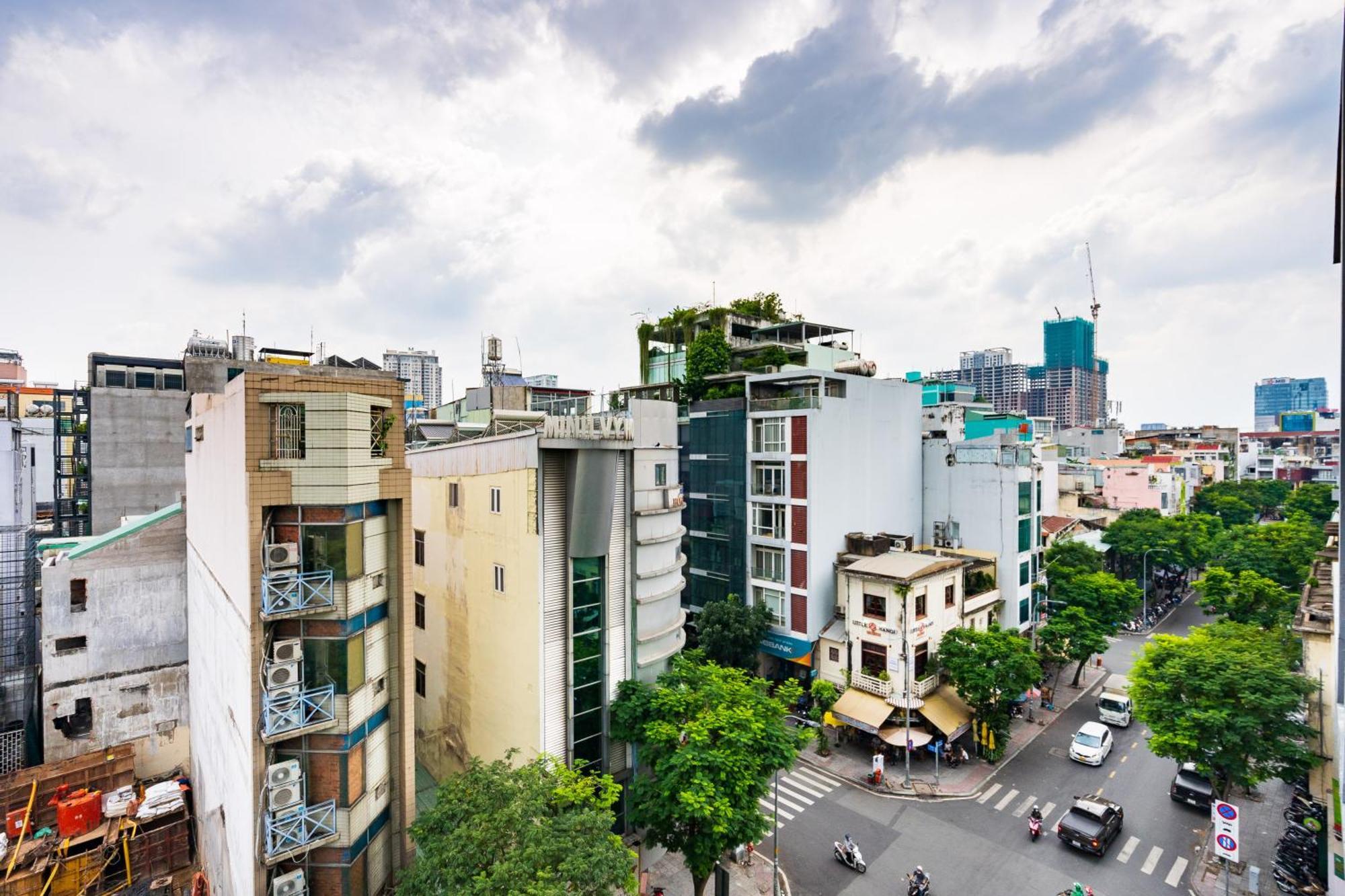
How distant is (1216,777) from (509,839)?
24318 millimetres

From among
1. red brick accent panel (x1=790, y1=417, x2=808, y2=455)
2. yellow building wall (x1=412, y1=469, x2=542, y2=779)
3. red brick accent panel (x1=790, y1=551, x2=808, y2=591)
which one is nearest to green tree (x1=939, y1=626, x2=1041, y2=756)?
red brick accent panel (x1=790, y1=551, x2=808, y2=591)

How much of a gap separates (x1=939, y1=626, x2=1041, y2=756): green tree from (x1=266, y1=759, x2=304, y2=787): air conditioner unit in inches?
1031

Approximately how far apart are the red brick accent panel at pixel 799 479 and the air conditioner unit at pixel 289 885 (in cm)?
2705

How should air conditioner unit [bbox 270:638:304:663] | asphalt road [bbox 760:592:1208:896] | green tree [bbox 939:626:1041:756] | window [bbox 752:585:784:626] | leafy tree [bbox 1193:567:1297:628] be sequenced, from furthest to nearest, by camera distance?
window [bbox 752:585:784:626]
leafy tree [bbox 1193:567:1297:628]
green tree [bbox 939:626:1041:756]
asphalt road [bbox 760:592:1208:896]
air conditioner unit [bbox 270:638:304:663]

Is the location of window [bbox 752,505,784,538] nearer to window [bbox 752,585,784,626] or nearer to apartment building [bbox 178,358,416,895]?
window [bbox 752,585,784,626]

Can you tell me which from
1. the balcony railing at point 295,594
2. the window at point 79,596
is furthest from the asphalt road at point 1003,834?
the window at point 79,596

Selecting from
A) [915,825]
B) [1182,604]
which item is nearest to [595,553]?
[915,825]

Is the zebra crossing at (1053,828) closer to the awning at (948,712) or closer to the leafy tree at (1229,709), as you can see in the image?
the awning at (948,712)

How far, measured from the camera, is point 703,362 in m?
44.2

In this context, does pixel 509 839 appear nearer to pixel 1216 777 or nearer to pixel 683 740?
pixel 683 740

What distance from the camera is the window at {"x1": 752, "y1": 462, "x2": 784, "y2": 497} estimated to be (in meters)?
36.1

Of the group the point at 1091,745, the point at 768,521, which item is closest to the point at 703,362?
the point at 768,521

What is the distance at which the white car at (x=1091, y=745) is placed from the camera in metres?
28.0

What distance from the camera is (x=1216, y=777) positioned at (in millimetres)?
21750
